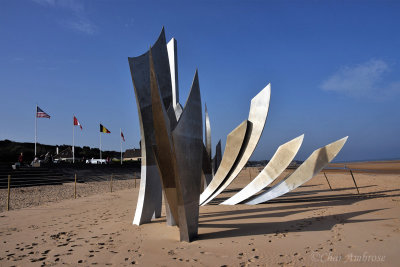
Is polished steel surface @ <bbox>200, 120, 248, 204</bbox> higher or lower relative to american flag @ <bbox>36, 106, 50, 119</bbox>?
lower

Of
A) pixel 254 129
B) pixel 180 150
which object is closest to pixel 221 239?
pixel 180 150

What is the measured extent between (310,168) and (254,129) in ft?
6.97

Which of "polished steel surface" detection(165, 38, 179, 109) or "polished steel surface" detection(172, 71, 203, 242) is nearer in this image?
"polished steel surface" detection(172, 71, 203, 242)

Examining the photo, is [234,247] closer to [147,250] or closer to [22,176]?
[147,250]

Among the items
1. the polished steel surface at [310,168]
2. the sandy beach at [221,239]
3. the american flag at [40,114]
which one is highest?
the american flag at [40,114]

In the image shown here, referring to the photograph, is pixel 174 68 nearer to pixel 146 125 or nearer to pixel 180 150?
pixel 146 125

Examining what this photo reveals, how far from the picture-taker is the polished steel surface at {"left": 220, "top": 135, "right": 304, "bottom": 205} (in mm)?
9352

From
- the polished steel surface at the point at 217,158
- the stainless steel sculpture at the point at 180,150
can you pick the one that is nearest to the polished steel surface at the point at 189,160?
the stainless steel sculpture at the point at 180,150

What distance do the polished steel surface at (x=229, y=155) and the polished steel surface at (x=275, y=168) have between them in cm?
80

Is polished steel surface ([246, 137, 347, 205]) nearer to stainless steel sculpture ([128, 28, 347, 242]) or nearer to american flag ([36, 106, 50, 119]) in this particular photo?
stainless steel sculpture ([128, 28, 347, 242])

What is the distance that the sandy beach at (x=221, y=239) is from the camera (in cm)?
436

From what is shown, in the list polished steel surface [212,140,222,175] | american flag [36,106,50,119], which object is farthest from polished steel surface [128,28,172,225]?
american flag [36,106,50,119]

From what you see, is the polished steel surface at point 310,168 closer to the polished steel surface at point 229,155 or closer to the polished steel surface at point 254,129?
the polished steel surface at point 254,129

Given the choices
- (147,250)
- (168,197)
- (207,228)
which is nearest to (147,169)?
(168,197)
